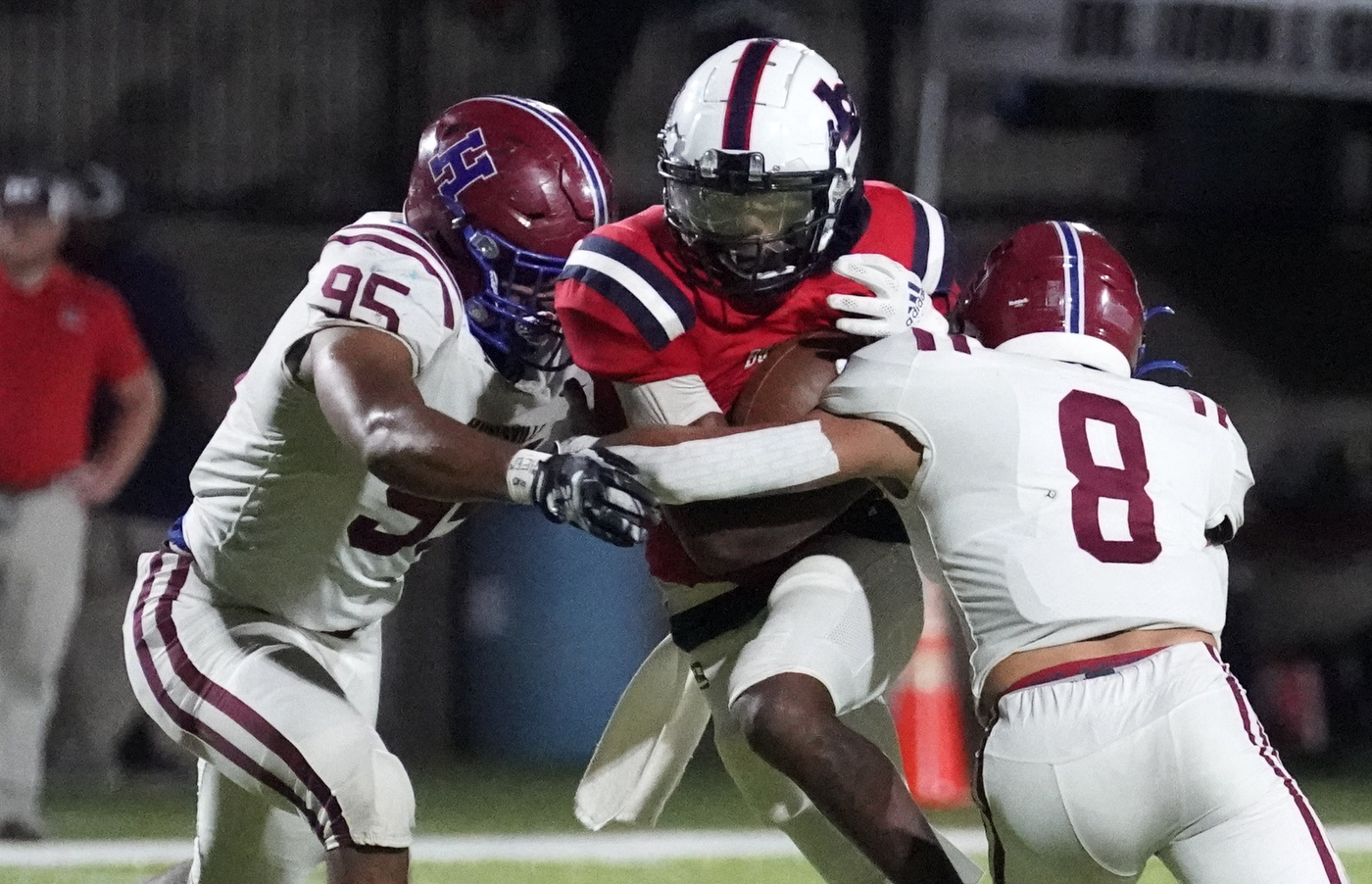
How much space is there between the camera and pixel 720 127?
2.74 metres

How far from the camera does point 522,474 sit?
2.23m

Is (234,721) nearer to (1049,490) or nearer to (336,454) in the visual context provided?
(336,454)

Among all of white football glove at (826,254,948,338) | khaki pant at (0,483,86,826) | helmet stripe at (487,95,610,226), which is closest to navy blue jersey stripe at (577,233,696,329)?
helmet stripe at (487,95,610,226)

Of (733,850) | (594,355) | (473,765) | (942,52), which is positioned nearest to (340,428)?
(594,355)

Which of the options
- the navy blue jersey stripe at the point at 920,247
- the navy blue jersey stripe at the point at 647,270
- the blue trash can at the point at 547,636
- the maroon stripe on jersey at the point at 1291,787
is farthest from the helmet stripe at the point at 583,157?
the blue trash can at the point at 547,636

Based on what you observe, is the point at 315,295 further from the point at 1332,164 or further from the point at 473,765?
the point at 1332,164

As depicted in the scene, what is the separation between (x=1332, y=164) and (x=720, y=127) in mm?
4570

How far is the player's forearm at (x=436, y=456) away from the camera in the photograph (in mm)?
2271

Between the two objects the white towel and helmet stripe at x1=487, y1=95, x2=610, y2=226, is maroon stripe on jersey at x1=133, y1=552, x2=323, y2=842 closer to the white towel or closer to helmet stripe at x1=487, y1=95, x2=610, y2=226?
the white towel

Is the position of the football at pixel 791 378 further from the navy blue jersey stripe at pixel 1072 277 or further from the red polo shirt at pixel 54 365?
the red polo shirt at pixel 54 365

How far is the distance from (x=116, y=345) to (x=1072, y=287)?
11.1ft

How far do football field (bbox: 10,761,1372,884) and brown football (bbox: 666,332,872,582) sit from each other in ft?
5.17

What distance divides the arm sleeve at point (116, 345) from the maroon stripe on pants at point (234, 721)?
8.44ft

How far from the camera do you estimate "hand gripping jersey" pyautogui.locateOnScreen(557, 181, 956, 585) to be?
8.80ft
